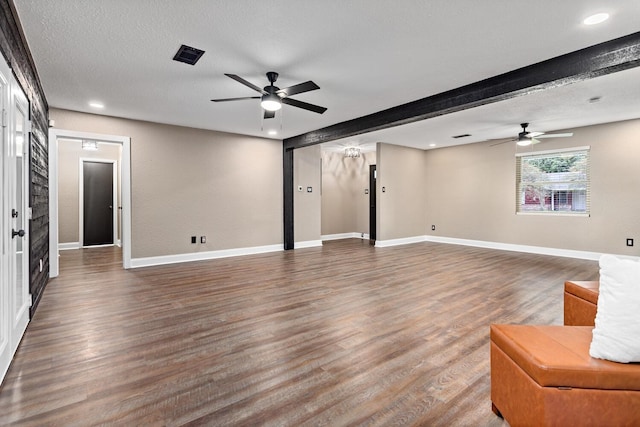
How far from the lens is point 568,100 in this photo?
15.2ft

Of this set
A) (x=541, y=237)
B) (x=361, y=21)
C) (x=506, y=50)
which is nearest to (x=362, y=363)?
(x=361, y=21)

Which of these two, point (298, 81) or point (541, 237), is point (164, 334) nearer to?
point (298, 81)

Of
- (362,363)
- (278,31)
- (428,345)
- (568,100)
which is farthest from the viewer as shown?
(568,100)

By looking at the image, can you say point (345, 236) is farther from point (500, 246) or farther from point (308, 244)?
point (500, 246)

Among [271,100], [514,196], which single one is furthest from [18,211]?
[514,196]

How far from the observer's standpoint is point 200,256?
6.29 m

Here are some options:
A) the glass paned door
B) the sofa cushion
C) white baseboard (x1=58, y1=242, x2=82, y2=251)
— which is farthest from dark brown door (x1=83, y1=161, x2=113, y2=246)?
the sofa cushion

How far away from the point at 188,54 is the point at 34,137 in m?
1.99

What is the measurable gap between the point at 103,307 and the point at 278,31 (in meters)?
3.32

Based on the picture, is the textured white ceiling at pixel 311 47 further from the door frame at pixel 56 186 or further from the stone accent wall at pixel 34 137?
the door frame at pixel 56 186

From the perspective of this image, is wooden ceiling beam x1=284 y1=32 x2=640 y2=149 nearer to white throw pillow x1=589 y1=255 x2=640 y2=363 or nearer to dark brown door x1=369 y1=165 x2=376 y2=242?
white throw pillow x1=589 y1=255 x2=640 y2=363

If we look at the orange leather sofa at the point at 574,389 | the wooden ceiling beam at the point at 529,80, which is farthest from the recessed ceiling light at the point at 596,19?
the orange leather sofa at the point at 574,389

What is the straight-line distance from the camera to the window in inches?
256

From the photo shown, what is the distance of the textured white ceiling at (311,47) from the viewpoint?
246cm
